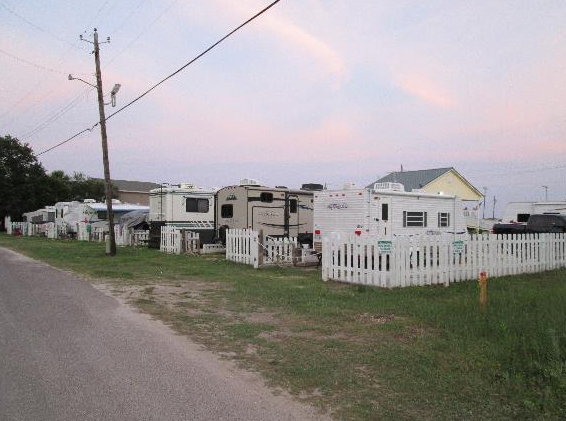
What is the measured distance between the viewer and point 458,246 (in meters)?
12.4

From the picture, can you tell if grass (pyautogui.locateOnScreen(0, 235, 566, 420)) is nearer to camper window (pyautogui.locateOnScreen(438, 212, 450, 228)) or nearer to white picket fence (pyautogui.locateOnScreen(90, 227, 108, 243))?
camper window (pyautogui.locateOnScreen(438, 212, 450, 228))

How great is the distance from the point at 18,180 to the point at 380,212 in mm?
50085

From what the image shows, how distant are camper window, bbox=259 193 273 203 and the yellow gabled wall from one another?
91.0 ft

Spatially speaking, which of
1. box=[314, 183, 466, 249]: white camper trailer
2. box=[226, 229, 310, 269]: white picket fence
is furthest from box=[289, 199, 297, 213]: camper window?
box=[226, 229, 310, 269]: white picket fence

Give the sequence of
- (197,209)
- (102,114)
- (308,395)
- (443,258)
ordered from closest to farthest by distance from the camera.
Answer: (308,395), (443,258), (102,114), (197,209)

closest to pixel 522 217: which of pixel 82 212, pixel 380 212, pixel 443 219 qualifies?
pixel 443 219

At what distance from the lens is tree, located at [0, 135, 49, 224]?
5491 centimetres

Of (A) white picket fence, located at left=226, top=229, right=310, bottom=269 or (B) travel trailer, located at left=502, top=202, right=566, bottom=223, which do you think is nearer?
(A) white picket fence, located at left=226, top=229, right=310, bottom=269

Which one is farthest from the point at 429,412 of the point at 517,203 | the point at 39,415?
the point at 517,203

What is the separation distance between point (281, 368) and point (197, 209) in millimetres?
20875

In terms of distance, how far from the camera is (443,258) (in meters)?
12.1

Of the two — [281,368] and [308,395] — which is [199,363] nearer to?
[281,368]

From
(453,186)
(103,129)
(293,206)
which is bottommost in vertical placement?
(293,206)

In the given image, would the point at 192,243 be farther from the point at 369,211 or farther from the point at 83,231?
the point at 83,231
